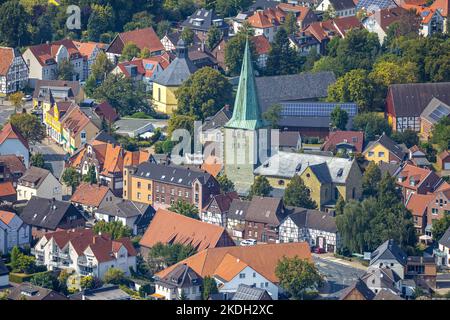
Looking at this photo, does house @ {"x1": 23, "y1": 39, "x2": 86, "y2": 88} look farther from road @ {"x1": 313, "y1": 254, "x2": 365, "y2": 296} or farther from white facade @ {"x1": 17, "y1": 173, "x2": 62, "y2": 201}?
road @ {"x1": 313, "y1": 254, "x2": 365, "y2": 296}

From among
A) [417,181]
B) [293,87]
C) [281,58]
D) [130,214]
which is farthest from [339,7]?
[130,214]

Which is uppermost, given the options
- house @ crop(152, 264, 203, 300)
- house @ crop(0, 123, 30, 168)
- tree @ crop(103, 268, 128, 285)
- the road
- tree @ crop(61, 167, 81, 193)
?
house @ crop(0, 123, 30, 168)

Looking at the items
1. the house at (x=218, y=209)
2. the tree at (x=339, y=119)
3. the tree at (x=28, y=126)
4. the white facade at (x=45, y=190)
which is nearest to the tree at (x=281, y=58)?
the tree at (x=339, y=119)

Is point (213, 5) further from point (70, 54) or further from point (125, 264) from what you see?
point (125, 264)

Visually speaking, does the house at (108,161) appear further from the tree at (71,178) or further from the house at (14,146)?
the house at (14,146)

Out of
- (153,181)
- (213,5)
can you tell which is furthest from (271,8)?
(153,181)

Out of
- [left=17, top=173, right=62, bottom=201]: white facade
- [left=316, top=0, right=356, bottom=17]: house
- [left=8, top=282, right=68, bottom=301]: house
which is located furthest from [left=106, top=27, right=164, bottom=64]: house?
[left=8, top=282, right=68, bottom=301]: house
